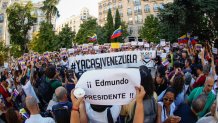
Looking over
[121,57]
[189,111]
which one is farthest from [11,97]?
[189,111]

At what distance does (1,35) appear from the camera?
87.6 meters

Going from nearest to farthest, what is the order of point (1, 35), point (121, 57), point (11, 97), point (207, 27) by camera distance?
point (121, 57) < point (11, 97) < point (207, 27) < point (1, 35)

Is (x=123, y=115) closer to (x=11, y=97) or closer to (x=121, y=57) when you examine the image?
(x=121, y=57)

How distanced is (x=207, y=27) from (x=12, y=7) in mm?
42140

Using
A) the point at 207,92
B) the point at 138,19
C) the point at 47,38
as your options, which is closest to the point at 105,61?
the point at 207,92

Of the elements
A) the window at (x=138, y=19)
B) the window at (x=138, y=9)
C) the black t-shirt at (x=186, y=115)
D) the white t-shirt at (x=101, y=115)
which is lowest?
the black t-shirt at (x=186, y=115)

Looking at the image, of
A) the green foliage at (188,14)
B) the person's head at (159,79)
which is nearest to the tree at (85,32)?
the green foliage at (188,14)

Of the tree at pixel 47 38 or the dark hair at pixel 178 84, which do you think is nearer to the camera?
the dark hair at pixel 178 84

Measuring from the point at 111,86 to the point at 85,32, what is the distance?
64320 mm

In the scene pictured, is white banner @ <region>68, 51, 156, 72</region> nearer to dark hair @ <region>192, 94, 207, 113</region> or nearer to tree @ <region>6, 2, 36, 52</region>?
dark hair @ <region>192, 94, 207, 113</region>

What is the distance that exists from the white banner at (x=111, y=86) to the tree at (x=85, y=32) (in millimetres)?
62458

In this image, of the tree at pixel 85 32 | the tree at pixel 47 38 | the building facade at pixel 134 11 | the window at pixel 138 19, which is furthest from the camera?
the window at pixel 138 19

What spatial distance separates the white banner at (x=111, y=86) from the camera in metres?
3.46

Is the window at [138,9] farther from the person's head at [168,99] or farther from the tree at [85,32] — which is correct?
the person's head at [168,99]
